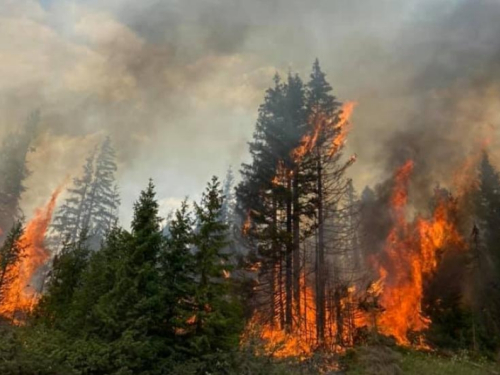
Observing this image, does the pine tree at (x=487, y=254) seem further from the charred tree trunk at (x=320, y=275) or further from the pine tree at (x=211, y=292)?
the pine tree at (x=211, y=292)

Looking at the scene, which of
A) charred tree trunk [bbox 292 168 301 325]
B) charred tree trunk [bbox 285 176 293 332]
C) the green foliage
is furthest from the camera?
charred tree trunk [bbox 292 168 301 325]

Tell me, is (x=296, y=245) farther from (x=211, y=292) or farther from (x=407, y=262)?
(x=211, y=292)

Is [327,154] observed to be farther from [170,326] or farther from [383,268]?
[170,326]

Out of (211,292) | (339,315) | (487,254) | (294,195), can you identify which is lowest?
(339,315)

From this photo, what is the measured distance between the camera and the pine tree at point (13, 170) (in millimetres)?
42719

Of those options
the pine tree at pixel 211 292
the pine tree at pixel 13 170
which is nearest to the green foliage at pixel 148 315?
the pine tree at pixel 211 292

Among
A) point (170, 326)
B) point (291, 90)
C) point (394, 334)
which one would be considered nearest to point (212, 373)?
point (170, 326)

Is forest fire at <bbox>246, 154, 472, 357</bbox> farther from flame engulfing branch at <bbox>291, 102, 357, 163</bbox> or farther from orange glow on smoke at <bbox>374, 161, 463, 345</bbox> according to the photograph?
flame engulfing branch at <bbox>291, 102, 357, 163</bbox>

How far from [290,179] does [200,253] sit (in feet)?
35.3

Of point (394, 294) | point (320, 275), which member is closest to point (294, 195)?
point (320, 275)

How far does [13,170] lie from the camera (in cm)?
4478

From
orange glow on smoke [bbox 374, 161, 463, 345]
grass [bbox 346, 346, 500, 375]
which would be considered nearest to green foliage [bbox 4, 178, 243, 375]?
grass [bbox 346, 346, 500, 375]

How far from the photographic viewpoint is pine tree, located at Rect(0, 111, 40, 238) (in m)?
42.7

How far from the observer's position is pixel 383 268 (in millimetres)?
24766
